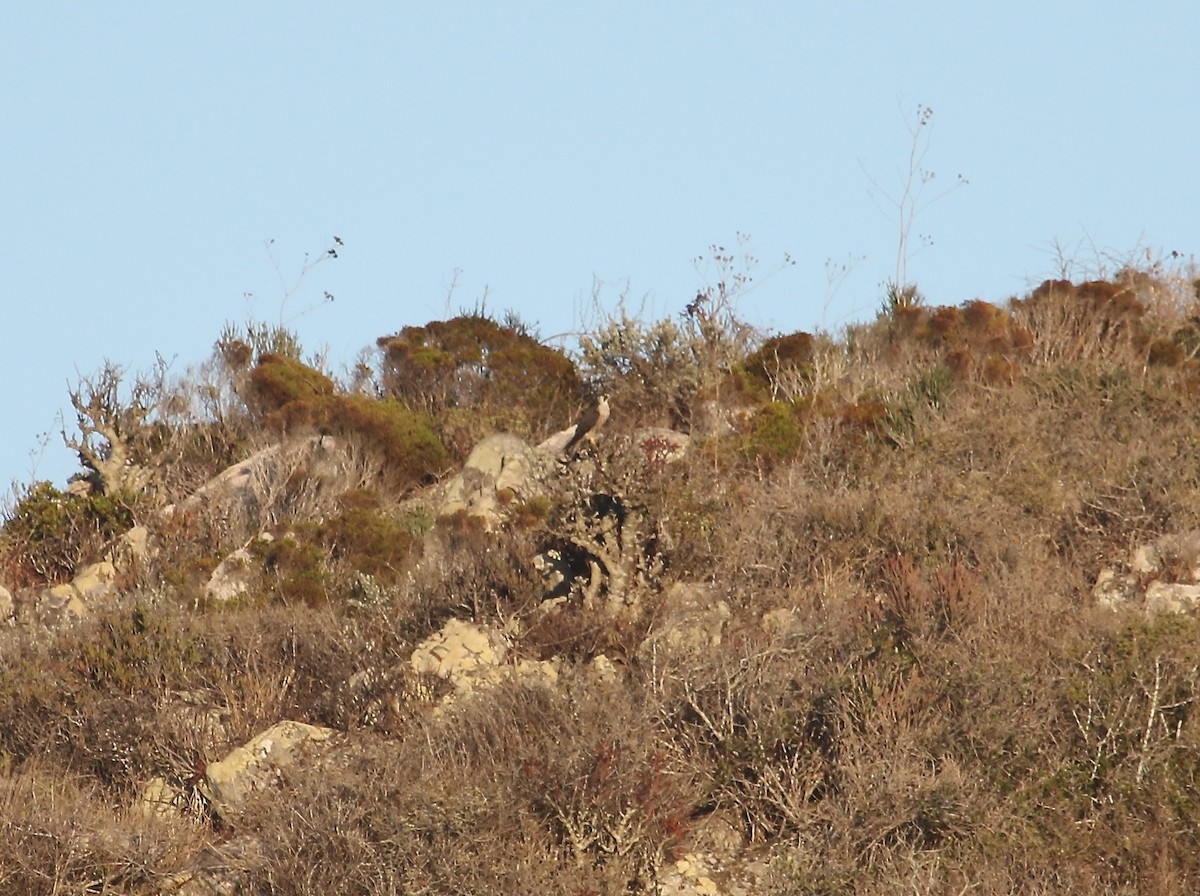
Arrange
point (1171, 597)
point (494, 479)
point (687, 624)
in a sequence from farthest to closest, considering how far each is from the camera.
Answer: point (494, 479) → point (1171, 597) → point (687, 624)

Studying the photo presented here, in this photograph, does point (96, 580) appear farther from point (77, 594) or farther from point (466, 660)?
point (466, 660)

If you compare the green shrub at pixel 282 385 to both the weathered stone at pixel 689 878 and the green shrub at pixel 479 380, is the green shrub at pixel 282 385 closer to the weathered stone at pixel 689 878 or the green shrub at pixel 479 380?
the green shrub at pixel 479 380

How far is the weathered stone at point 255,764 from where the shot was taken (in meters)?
11.0

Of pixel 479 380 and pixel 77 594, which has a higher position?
pixel 479 380

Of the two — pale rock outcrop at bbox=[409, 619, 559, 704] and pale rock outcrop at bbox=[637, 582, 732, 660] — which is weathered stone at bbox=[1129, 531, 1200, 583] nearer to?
pale rock outcrop at bbox=[637, 582, 732, 660]

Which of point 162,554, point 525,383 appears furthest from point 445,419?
point 162,554

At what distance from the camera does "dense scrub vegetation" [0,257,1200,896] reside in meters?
10.1

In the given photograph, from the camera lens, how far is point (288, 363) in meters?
20.4

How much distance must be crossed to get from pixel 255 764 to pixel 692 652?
2.99m

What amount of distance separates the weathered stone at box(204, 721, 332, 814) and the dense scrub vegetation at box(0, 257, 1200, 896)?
29 centimetres

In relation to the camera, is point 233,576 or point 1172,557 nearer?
point 1172,557

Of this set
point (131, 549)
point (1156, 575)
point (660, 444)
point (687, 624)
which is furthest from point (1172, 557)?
point (131, 549)

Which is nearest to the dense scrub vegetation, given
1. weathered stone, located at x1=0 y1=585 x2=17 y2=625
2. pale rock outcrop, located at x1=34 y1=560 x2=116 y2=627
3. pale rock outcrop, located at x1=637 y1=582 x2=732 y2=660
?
pale rock outcrop, located at x1=637 y1=582 x2=732 y2=660

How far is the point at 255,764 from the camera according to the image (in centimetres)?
1117
